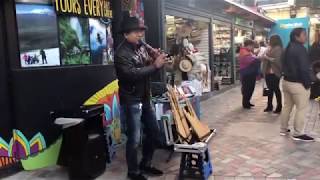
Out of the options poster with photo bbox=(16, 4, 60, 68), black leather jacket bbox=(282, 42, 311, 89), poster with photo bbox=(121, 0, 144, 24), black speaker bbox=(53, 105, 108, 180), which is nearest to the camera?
black speaker bbox=(53, 105, 108, 180)

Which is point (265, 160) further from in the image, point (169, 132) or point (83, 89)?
point (83, 89)

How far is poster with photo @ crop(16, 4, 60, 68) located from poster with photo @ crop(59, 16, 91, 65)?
0.40 ft

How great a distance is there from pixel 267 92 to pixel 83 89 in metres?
4.44

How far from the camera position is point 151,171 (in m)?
4.38

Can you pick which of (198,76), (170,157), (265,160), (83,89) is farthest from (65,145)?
(198,76)

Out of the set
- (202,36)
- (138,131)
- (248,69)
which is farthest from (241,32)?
(138,131)

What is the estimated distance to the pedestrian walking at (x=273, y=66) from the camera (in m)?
7.56

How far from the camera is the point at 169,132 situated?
4.56 metres

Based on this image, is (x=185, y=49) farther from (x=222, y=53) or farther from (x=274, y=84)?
(x=222, y=53)

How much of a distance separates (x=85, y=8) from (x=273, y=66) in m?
4.09

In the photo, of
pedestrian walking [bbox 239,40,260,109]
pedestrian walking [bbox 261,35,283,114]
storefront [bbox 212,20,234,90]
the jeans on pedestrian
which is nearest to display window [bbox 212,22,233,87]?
storefront [bbox 212,20,234,90]

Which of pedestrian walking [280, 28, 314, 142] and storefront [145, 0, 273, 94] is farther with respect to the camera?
storefront [145, 0, 273, 94]

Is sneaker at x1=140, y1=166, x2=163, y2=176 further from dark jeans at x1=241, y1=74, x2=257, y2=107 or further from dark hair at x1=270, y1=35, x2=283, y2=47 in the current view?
dark jeans at x1=241, y1=74, x2=257, y2=107

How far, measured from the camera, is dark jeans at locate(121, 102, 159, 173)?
4.03 meters
